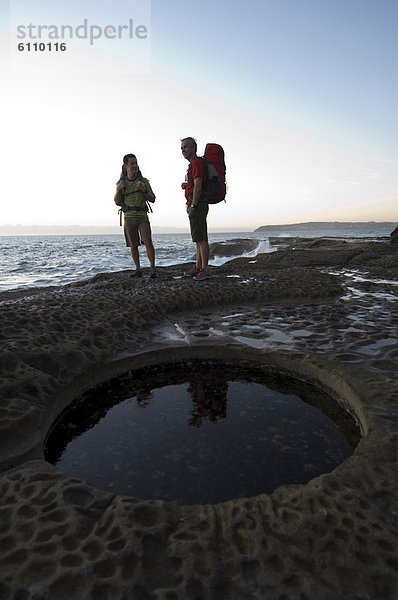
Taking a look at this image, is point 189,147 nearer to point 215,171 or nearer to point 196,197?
point 215,171

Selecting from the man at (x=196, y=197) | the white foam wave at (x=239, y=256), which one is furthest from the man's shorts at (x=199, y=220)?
the white foam wave at (x=239, y=256)

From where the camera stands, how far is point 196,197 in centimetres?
536

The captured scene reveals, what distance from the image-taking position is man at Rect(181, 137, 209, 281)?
17.3 feet

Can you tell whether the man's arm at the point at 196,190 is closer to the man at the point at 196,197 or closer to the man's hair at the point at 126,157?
the man at the point at 196,197

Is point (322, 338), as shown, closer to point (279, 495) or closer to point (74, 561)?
point (279, 495)

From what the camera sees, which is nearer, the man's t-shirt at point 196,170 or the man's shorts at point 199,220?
the man's t-shirt at point 196,170

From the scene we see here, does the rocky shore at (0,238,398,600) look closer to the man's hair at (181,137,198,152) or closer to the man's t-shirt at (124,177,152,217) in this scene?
the man's t-shirt at (124,177,152,217)

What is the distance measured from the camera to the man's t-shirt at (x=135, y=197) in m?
6.10

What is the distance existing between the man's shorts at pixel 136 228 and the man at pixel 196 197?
3.35ft

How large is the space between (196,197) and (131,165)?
155cm

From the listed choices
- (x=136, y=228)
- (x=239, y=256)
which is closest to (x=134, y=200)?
(x=136, y=228)

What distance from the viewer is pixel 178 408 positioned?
2143 millimetres

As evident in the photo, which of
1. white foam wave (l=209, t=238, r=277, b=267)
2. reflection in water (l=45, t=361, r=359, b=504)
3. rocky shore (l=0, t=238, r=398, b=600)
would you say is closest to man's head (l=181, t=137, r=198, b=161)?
rocky shore (l=0, t=238, r=398, b=600)

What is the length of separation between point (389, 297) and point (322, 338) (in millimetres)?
2244
